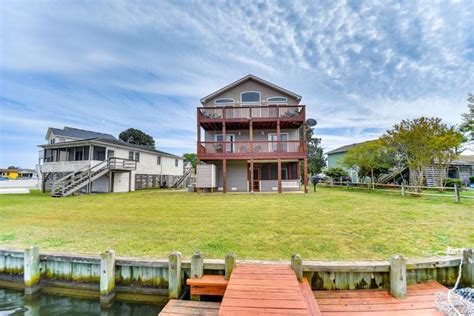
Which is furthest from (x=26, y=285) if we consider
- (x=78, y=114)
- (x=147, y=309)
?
(x=78, y=114)

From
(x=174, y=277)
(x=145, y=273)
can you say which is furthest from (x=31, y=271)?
(x=174, y=277)

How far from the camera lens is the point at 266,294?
2.58 m

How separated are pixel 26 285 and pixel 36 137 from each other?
36.8 metres

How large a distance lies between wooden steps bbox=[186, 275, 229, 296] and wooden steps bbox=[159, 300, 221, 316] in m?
0.13

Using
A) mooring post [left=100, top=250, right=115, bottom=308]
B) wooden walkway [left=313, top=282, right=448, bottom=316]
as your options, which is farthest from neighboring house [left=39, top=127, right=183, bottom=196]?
wooden walkway [left=313, top=282, right=448, bottom=316]

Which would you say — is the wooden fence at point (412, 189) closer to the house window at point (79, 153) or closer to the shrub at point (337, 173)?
the shrub at point (337, 173)

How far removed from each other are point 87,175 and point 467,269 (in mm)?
21790

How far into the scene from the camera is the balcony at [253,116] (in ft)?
53.8

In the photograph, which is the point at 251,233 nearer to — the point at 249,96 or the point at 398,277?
the point at 398,277

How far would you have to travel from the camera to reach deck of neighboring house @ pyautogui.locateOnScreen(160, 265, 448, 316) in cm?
237

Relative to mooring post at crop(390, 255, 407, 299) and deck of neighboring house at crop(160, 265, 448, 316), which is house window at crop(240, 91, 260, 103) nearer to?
deck of neighboring house at crop(160, 265, 448, 316)

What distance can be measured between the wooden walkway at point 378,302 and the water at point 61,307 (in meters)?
2.59

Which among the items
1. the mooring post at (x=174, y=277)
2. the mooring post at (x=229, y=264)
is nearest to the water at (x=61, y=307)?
the mooring post at (x=174, y=277)

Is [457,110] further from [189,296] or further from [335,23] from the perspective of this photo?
[189,296]
